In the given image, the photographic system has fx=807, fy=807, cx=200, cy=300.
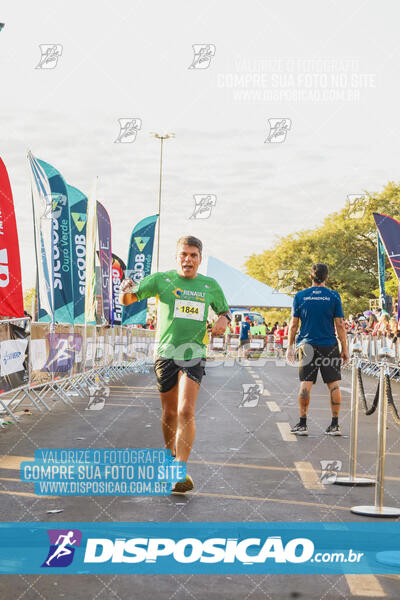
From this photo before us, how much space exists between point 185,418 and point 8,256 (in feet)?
17.8

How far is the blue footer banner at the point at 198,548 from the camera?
14.4 ft

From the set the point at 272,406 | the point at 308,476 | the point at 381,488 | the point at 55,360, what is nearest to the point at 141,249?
the point at 55,360

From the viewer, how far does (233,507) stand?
571cm

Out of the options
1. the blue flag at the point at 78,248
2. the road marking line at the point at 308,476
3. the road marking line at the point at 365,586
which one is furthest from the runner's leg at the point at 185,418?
the blue flag at the point at 78,248

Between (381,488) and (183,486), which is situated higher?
(381,488)

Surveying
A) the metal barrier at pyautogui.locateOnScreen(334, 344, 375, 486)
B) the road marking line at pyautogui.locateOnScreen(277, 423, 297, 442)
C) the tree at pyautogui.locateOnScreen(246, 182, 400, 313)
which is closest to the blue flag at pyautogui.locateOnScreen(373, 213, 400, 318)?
the road marking line at pyautogui.locateOnScreen(277, 423, 297, 442)

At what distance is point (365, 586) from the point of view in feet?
13.4

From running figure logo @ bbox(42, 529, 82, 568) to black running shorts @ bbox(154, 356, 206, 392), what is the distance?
1.88 m

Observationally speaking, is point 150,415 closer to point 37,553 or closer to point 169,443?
point 169,443

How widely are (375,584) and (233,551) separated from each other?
0.88 m

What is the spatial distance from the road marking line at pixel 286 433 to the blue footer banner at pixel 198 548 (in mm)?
4071

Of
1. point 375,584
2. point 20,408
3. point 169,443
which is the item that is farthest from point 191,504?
point 20,408

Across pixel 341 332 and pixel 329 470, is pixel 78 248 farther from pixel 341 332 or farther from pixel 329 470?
pixel 329 470

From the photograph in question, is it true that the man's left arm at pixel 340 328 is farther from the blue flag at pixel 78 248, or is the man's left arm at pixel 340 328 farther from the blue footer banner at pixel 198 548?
the blue flag at pixel 78 248
